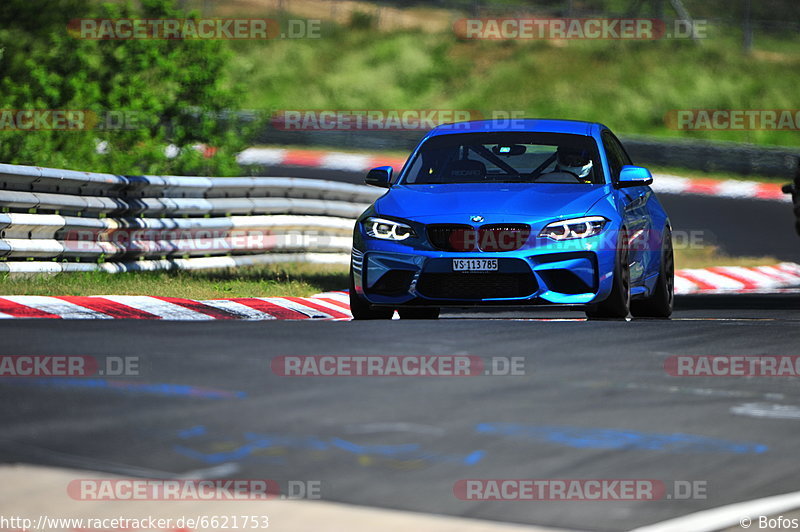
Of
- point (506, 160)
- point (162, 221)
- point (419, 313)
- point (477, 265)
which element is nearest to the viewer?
point (477, 265)

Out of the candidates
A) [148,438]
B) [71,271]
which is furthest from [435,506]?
[71,271]

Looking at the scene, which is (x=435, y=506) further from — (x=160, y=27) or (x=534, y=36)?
(x=534, y=36)

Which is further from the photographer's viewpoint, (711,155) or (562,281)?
(711,155)

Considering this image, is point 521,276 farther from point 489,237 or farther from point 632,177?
point 632,177

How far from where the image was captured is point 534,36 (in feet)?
157

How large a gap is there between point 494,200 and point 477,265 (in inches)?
22.1

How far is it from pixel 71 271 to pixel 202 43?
8.22 metres

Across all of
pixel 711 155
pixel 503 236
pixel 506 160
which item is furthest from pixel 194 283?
pixel 711 155

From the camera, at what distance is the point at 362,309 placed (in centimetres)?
1089

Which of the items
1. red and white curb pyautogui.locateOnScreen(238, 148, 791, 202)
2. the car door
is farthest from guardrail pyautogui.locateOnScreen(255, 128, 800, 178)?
the car door

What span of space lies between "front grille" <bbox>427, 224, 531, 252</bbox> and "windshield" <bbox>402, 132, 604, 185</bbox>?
1.07m

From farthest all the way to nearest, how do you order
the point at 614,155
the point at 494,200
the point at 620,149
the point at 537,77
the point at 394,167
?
1. the point at 537,77
2. the point at 394,167
3. the point at 620,149
4. the point at 614,155
5. the point at 494,200

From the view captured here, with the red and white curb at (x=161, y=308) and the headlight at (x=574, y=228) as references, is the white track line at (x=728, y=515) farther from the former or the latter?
the red and white curb at (x=161, y=308)

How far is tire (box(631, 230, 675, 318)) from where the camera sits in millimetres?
12133
